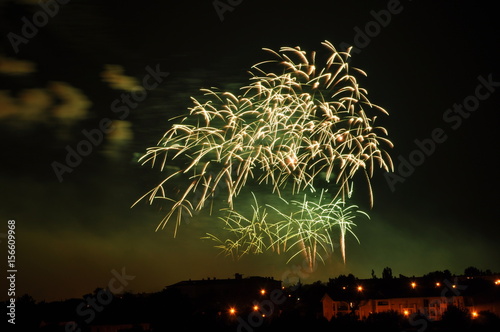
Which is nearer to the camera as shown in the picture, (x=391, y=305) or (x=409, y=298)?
(x=391, y=305)

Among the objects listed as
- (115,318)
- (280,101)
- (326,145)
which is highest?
(280,101)

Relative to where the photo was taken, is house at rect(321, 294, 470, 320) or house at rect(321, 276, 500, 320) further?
house at rect(321, 294, 470, 320)

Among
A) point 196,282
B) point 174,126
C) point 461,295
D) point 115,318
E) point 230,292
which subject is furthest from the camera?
point 196,282

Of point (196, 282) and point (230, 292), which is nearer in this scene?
point (230, 292)

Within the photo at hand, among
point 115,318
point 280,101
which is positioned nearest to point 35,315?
point 115,318

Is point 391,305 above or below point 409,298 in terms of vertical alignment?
below

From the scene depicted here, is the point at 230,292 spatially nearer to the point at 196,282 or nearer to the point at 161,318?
the point at 196,282

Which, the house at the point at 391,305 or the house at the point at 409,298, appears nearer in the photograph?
the house at the point at 409,298

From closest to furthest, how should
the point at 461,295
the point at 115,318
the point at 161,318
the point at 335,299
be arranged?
the point at 161,318
the point at 115,318
the point at 461,295
the point at 335,299

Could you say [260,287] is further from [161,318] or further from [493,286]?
[161,318]

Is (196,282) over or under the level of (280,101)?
under
